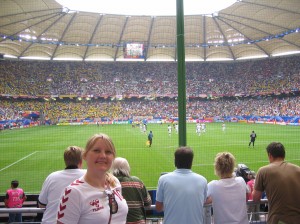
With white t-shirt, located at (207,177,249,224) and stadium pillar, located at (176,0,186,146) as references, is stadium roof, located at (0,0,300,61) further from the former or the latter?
white t-shirt, located at (207,177,249,224)

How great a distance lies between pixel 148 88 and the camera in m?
44.2

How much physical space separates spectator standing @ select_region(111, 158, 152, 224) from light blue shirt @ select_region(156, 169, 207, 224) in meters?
0.24

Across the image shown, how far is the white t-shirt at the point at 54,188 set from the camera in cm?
281

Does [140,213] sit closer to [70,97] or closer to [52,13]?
[52,13]

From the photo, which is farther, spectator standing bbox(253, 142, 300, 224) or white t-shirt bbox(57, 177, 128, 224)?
spectator standing bbox(253, 142, 300, 224)

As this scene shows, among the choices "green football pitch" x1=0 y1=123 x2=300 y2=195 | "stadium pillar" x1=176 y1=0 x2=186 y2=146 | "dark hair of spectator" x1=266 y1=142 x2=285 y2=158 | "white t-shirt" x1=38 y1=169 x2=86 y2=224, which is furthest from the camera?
"green football pitch" x1=0 y1=123 x2=300 y2=195

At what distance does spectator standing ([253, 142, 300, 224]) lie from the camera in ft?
9.29

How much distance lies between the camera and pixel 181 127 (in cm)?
414

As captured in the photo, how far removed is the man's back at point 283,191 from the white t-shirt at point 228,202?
0.92ft

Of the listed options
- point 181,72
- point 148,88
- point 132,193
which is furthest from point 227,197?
point 148,88

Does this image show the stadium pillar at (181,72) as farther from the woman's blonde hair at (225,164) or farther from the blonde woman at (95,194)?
the blonde woman at (95,194)

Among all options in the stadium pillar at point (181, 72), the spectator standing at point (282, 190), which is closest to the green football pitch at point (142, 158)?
the stadium pillar at point (181, 72)

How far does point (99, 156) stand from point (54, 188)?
1.30 meters

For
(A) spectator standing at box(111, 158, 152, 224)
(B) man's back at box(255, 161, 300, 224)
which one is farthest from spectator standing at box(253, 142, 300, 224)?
(A) spectator standing at box(111, 158, 152, 224)
